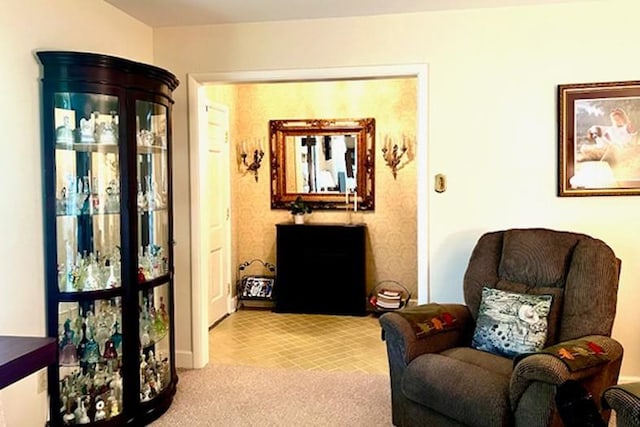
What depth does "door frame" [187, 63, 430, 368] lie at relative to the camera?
3.62 meters

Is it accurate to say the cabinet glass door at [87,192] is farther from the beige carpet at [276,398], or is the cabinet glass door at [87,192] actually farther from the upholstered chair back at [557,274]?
the upholstered chair back at [557,274]

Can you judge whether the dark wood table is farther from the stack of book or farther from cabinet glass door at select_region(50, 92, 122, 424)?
the stack of book

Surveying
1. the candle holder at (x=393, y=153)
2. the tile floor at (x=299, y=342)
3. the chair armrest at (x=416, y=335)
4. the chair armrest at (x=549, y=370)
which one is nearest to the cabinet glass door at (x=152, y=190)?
the tile floor at (x=299, y=342)

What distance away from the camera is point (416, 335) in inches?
111

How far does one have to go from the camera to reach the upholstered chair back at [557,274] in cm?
273

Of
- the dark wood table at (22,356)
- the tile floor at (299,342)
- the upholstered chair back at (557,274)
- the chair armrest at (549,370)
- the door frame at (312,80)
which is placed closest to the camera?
the dark wood table at (22,356)

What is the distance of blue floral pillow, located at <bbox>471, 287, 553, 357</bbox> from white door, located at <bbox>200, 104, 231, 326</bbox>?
2.79 metres

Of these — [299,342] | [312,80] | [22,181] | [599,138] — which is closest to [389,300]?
[299,342]

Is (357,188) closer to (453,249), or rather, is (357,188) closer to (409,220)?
(409,220)

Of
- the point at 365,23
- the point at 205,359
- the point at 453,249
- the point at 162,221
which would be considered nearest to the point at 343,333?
the point at 205,359

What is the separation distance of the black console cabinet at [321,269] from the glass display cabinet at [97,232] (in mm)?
2526

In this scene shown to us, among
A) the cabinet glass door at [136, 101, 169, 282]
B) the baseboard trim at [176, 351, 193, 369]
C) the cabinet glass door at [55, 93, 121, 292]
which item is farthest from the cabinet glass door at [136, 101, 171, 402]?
the baseboard trim at [176, 351, 193, 369]

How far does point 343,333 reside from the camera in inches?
194

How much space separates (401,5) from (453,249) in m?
1.59
